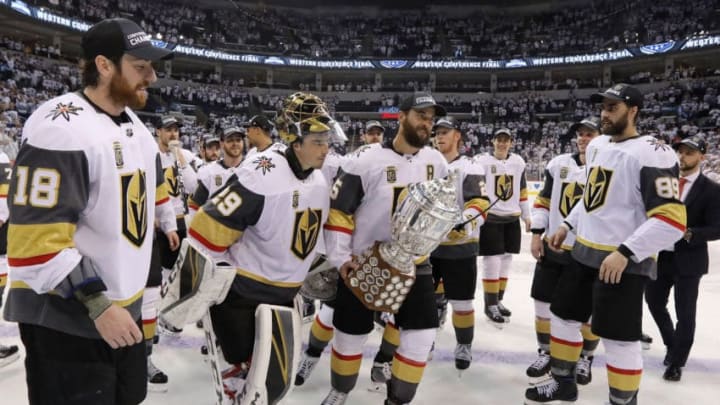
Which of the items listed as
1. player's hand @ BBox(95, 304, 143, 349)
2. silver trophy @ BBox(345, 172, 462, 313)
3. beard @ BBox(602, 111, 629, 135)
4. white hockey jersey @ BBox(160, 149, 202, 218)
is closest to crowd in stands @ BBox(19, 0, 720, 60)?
white hockey jersey @ BBox(160, 149, 202, 218)

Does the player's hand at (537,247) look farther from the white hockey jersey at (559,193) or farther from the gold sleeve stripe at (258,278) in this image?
the gold sleeve stripe at (258,278)

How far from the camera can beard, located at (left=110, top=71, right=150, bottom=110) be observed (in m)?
1.81

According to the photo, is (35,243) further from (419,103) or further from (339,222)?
(419,103)

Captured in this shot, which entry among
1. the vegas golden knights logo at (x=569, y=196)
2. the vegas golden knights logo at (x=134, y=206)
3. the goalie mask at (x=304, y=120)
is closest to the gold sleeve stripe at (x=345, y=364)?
the goalie mask at (x=304, y=120)

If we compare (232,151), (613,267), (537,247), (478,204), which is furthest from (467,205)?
(232,151)

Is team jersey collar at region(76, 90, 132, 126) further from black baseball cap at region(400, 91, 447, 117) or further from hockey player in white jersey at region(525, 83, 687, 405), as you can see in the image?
hockey player in white jersey at region(525, 83, 687, 405)

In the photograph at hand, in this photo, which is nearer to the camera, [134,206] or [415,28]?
[134,206]

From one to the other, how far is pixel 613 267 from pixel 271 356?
1868mm

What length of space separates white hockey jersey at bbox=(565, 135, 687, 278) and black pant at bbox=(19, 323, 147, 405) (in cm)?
257

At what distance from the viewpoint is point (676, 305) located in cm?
407

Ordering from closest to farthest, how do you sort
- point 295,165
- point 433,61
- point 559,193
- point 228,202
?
1. point 228,202
2. point 295,165
3. point 559,193
4. point 433,61

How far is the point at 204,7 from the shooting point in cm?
3434

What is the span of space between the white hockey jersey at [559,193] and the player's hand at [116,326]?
3432mm

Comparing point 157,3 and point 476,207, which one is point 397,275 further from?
point 157,3
